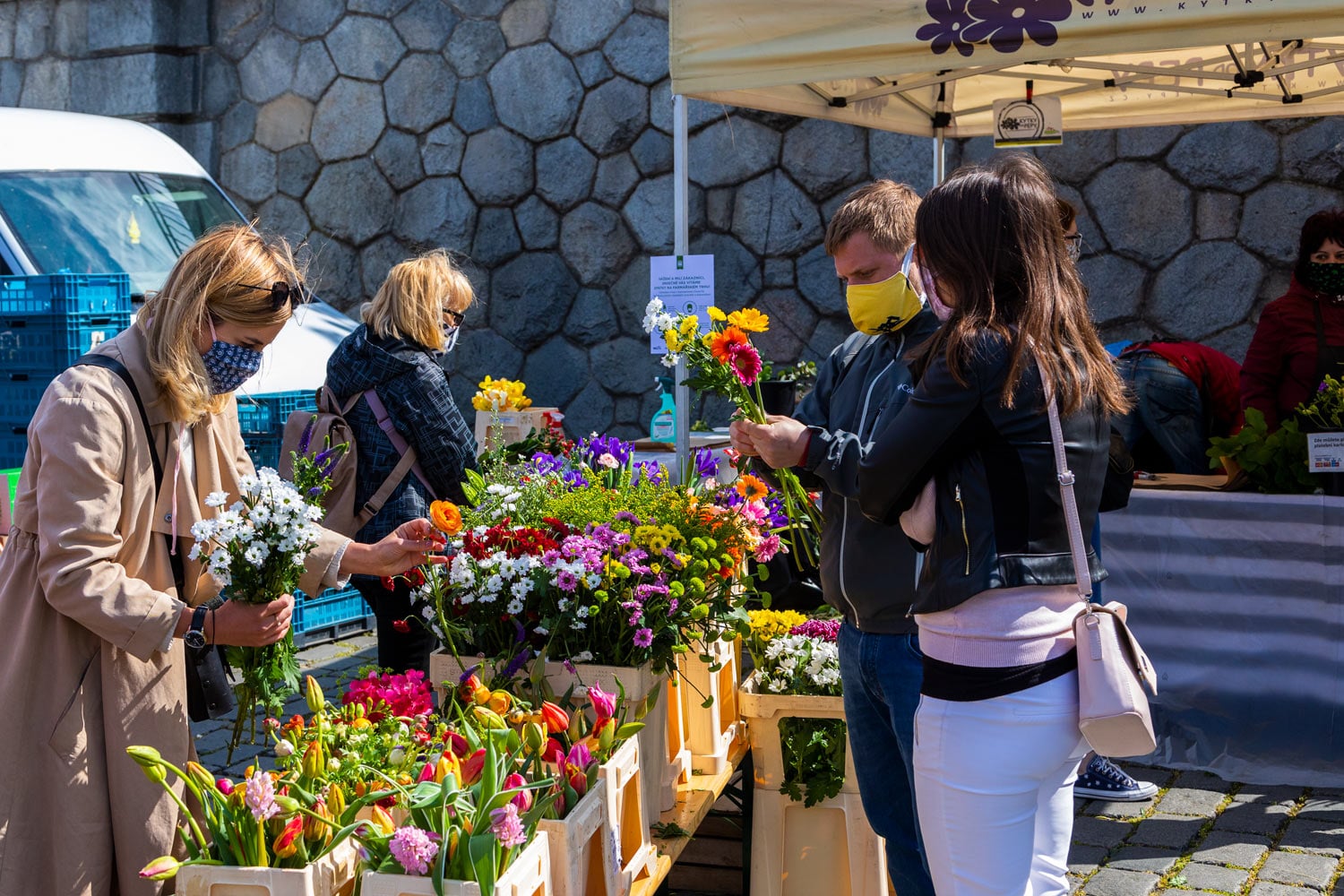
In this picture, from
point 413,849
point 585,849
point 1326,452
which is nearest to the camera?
point 413,849

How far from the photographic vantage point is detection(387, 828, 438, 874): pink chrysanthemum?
1.65 meters

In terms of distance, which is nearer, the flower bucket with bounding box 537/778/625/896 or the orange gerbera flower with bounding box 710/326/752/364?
the flower bucket with bounding box 537/778/625/896

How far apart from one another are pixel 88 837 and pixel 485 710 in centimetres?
68

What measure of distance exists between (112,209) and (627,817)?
Answer: 16.5 ft

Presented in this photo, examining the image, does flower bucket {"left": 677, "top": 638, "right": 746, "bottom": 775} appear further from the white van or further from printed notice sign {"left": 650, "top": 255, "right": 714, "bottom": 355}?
the white van

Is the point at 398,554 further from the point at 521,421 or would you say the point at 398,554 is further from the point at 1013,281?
the point at 521,421

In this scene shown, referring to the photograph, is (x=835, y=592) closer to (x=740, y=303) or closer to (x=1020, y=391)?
(x=1020, y=391)

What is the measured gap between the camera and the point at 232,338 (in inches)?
88.4

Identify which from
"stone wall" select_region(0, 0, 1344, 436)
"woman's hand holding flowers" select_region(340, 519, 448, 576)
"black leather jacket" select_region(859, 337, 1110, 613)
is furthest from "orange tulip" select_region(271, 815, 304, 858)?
"stone wall" select_region(0, 0, 1344, 436)

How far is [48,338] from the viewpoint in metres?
4.59

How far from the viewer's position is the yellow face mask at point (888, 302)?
238 centimetres

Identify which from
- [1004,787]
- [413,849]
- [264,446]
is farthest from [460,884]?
[264,446]

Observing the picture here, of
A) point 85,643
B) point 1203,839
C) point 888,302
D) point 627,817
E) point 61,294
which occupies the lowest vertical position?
point 1203,839

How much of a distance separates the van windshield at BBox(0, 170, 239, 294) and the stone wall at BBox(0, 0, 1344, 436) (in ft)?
5.12
